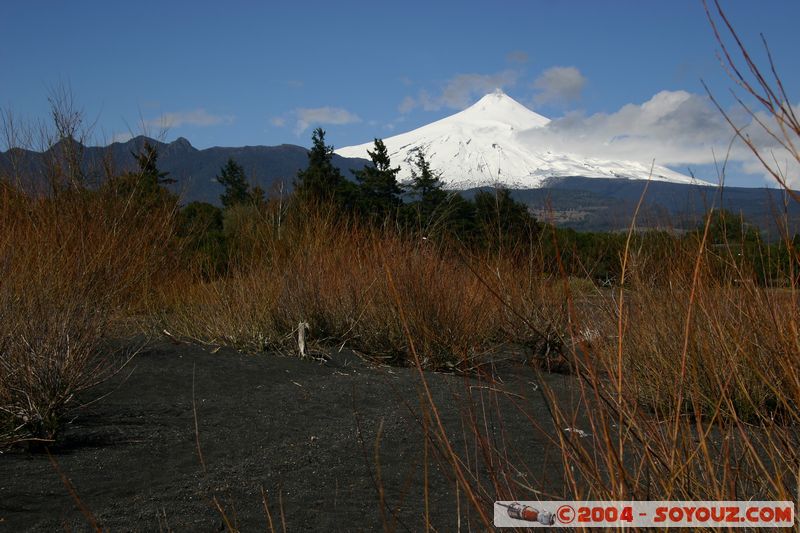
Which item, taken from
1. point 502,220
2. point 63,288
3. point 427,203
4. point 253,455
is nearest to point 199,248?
point 502,220

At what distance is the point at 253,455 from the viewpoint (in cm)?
337

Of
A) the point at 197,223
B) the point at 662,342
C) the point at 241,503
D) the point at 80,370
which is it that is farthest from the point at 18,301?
the point at 197,223

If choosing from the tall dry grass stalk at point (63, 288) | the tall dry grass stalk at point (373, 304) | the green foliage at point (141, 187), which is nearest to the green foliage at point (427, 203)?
the tall dry grass stalk at point (373, 304)

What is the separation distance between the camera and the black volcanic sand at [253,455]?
2.61 meters

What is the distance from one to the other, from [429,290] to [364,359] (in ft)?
2.60

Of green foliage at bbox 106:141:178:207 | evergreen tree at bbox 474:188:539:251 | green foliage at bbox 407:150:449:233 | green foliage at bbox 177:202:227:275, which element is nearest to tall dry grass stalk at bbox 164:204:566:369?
green foliage at bbox 407:150:449:233

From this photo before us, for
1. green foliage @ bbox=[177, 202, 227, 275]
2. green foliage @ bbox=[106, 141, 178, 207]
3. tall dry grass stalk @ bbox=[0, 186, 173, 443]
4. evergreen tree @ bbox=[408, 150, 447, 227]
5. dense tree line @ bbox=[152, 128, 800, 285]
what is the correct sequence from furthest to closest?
1. green foliage @ bbox=[177, 202, 227, 275]
2. green foliage @ bbox=[106, 141, 178, 207]
3. evergreen tree @ bbox=[408, 150, 447, 227]
4. tall dry grass stalk @ bbox=[0, 186, 173, 443]
5. dense tree line @ bbox=[152, 128, 800, 285]

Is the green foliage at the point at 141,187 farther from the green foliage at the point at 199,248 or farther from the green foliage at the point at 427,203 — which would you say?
the green foliage at the point at 427,203

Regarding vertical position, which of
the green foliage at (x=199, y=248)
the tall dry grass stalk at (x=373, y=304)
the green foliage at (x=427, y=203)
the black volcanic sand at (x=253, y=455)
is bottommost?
the black volcanic sand at (x=253, y=455)

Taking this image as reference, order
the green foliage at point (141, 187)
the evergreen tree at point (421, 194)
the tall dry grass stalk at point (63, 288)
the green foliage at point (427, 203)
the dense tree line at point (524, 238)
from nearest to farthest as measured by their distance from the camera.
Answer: the dense tree line at point (524, 238) < the tall dry grass stalk at point (63, 288) < the green foliage at point (427, 203) < the evergreen tree at point (421, 194) < the green foliage at point (141, 187)

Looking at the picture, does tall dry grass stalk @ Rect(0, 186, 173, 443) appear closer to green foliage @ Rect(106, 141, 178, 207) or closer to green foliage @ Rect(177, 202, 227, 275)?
green foliage @ Rect(106, 141, 178, 207)

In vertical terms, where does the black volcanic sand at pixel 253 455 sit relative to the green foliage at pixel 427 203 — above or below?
below

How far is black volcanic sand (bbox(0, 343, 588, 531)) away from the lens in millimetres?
2611

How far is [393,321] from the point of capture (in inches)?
239
